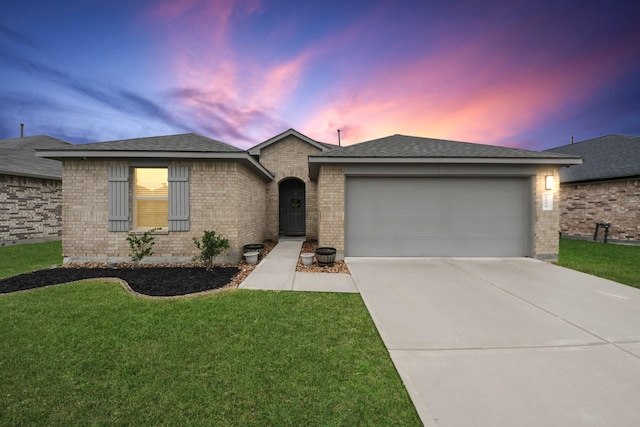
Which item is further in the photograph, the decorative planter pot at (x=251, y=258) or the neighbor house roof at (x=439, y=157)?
the neighbor house roof at (x=439, y=157)

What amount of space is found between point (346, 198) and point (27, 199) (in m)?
14.2

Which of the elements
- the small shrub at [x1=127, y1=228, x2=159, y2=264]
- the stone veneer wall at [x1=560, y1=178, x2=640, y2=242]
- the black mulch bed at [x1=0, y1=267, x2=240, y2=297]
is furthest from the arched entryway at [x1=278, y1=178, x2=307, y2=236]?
the stone veneer wall at [x1=560, y1=178, x2=640, y2=242]

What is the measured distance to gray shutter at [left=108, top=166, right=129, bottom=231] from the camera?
6.56m

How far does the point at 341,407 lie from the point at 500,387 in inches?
60.7

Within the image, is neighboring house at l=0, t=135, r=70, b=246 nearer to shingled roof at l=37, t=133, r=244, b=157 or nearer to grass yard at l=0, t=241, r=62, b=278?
grass yard at l=0, t=241, r=62, b=278

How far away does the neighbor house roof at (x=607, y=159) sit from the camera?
35.6 feet

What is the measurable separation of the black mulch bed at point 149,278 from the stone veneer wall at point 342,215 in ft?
9.96

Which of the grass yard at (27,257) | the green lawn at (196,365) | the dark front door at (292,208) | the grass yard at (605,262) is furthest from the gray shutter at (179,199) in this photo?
the grass yard at (605,262)

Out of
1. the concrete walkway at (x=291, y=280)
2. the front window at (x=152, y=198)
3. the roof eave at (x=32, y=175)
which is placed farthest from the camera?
the roof eave at (x=32, y=175)

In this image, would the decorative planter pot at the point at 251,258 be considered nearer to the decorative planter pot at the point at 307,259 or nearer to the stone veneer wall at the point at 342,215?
the decorative planter pot at the point at 307,259

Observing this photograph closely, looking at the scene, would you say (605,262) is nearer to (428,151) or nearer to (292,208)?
(428,151)

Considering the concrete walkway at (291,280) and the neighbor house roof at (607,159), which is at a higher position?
the neighbor house roof at (607,159)

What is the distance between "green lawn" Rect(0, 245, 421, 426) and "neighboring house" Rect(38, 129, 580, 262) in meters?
3.12

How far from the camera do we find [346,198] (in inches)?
292
